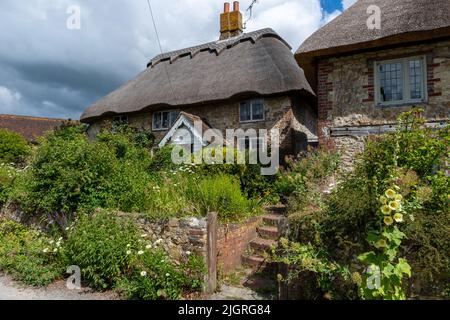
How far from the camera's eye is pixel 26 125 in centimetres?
2680

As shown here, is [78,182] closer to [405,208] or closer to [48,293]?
[48,293]

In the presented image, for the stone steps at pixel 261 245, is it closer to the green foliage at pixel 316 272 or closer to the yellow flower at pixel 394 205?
the green foliage at pixel 316 272

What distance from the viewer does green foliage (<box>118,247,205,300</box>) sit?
4191mm

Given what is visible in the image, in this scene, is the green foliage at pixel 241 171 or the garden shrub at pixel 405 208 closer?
the garden shrub at pixel 405 208

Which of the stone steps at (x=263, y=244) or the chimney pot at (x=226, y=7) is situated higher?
the chimney pot at (x=226, y=7)

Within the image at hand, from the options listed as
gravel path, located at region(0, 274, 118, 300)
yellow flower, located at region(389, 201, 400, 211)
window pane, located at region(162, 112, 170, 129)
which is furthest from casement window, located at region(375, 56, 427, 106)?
window pane, located at region(162, 112, 170, 129)

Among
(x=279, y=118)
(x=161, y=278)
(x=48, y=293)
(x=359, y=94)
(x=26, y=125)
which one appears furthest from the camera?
(x=26, y=125)

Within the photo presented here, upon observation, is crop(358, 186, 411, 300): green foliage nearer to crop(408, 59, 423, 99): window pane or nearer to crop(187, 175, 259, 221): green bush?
crop(187, 175, 259, 221): green bush

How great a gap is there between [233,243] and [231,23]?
46.8 ft

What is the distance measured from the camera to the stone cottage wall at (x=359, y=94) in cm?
693

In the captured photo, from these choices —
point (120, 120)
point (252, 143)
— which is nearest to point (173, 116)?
point (120, 120)

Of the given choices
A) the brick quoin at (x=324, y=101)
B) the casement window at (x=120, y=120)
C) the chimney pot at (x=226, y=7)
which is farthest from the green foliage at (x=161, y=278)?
the chimney pot at (x=226, y=7)

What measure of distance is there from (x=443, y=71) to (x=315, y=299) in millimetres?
6100

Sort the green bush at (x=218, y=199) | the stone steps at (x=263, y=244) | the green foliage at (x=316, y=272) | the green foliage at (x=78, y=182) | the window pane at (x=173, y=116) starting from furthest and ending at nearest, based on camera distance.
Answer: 1. the window pane at (x=173, y=116)
2. the green foliage at (x=78, y=182)
3. the green bush at (x=218, y=199)
4. the stone steps at (x=263, y=244)
5. the green foliage at (x=316, y=272)
